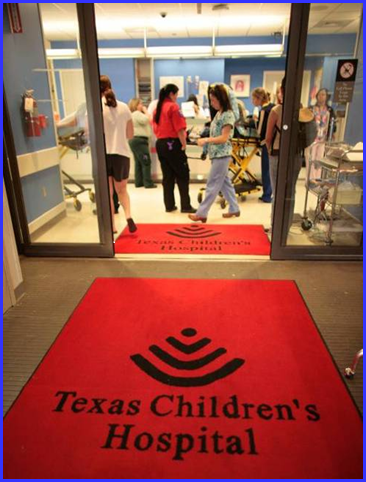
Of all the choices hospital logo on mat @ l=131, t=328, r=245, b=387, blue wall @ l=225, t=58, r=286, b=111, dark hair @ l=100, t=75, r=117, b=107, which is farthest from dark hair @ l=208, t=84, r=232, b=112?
blue wall @ l=225, t=58, r=286, b=111

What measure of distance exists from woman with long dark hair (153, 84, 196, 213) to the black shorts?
2.80 ft

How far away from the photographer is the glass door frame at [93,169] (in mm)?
3279

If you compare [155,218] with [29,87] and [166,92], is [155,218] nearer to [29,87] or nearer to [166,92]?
[166,92]

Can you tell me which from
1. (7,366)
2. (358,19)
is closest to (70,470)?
(7,366)

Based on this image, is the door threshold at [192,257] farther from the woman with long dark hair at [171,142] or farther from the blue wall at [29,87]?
the woman with long dark hair at [171,142]

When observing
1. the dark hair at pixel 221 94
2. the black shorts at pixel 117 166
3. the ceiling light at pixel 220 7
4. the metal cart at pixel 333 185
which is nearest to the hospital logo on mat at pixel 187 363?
the metal cart at pixel 333 185

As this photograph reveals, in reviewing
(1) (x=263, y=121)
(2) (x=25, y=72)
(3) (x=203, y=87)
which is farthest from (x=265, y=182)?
(2) (x=25, y=72)

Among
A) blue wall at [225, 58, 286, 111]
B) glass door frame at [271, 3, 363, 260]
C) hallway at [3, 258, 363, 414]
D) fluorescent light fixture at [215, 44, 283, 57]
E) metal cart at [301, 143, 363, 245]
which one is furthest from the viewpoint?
blue wall at [225, 58, 286, 111]

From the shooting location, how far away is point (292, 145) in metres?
3.48

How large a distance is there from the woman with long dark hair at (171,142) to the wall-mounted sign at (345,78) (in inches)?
76.0

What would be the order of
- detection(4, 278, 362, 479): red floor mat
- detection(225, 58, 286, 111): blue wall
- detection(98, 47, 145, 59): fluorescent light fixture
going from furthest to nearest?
1. detection(225, 58, 286, 111): blue wall
2. detection(98, 47, 145, 59): fluorescent light fixture
3. detection(4, 278, 362, 479): red floor mat

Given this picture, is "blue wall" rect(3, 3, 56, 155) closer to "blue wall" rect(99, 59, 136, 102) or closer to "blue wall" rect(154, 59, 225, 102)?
"blue wall" rect(99, 59, 136, 102)

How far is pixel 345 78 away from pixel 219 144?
1397 millimetres

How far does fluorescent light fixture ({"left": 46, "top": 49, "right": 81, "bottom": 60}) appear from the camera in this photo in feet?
11.5
